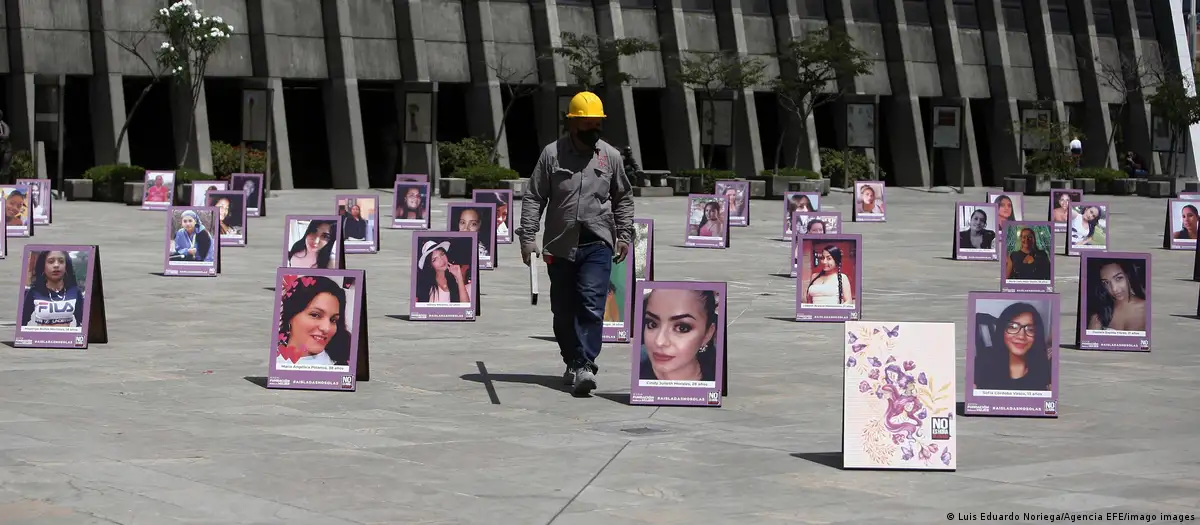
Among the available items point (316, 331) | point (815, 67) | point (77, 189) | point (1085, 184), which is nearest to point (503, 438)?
point (316, 331)

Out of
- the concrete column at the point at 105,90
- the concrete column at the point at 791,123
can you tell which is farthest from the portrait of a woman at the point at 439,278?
the concrete column at the point at 791,123

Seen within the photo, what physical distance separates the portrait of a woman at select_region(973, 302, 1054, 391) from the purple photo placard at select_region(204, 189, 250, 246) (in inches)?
678

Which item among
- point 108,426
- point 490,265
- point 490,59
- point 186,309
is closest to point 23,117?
point 490,59

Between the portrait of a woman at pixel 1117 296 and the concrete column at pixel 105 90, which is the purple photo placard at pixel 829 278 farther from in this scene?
the concrete column at pixel 105 90

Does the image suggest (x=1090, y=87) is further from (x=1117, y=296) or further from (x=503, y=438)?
(x=503, y=438)

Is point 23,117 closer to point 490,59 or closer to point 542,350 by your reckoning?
point 490,59

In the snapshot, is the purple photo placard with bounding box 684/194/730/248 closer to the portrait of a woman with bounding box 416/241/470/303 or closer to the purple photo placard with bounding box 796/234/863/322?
the purple photo placard with bounding box 796/234/863/322

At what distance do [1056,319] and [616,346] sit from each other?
16.0 feet

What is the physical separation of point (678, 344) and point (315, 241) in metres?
9.04

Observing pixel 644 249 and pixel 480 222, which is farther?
pixel 480 222

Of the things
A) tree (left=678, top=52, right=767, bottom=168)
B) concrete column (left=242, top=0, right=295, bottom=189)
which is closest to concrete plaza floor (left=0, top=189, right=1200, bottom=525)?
concrete column (left=242, top=0, right=295, bottom=189)

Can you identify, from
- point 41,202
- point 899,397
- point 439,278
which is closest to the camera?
point 899,397

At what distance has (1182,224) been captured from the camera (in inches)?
1210

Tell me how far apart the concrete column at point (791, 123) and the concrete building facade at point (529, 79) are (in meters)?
0.10
